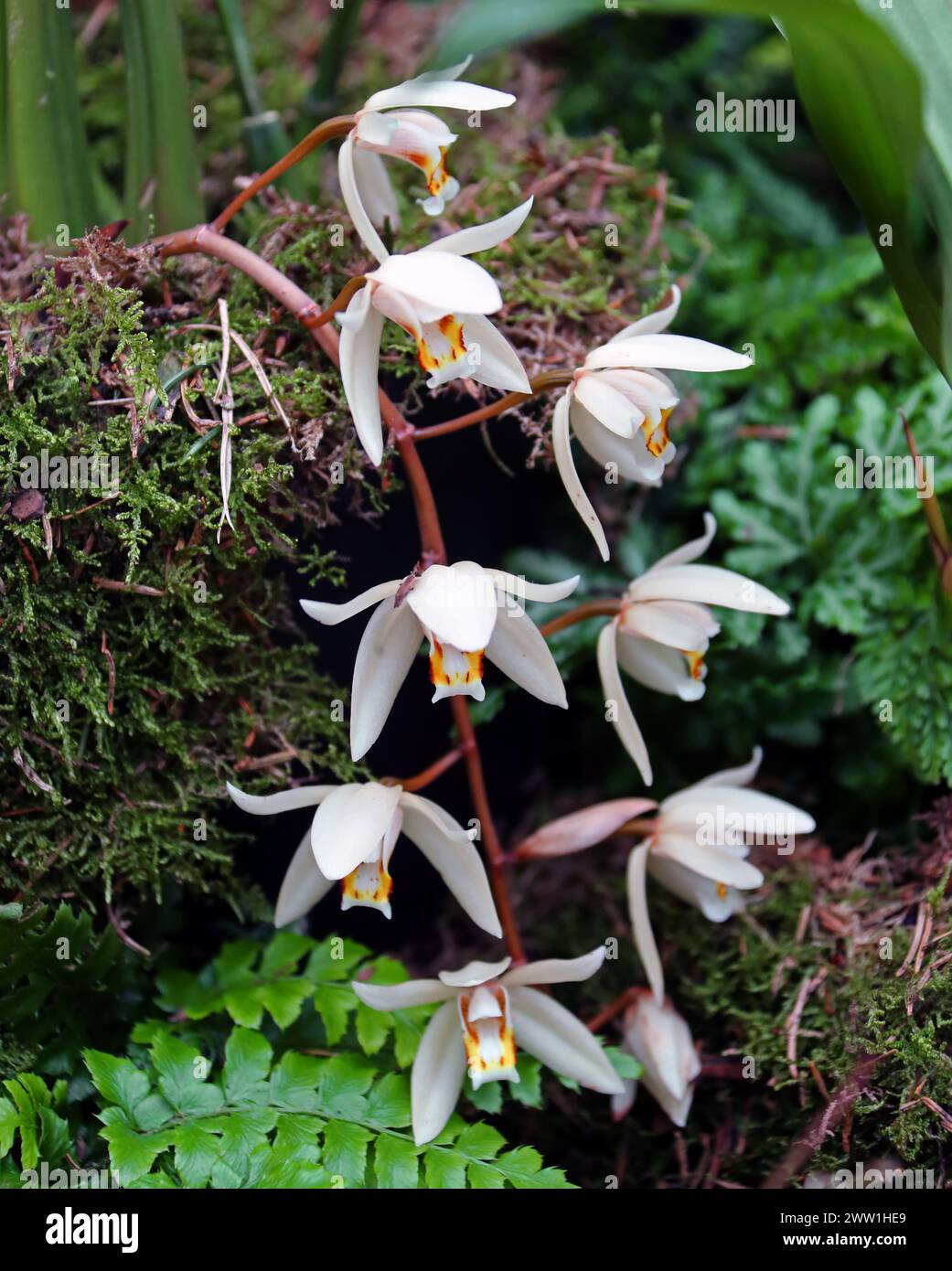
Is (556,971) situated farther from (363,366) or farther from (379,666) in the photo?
(363,366)

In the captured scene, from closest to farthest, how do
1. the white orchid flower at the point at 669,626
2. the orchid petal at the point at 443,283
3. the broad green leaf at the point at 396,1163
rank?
the orchid petal at the point at 443,283 → the broad green leaf at the point at 396,1163 → the white orchid flower at the point at 669,626

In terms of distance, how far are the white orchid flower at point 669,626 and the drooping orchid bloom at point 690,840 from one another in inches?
3.3

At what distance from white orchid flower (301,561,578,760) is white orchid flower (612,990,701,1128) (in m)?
0.42

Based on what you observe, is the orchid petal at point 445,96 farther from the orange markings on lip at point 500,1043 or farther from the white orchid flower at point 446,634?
the orange markings on lip at point 500,1043

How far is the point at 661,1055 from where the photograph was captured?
116 centimetres

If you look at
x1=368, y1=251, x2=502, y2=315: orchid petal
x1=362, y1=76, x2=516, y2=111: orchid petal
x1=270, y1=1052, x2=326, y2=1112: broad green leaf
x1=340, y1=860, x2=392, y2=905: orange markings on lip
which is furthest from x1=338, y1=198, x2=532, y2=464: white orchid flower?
x1=270, y1=1052, x2=326, y2=1112: broad green leaf

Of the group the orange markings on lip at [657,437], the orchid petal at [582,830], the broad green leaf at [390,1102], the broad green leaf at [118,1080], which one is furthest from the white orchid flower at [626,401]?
the broad green leaf at [118,1080]

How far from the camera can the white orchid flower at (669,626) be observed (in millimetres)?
1095

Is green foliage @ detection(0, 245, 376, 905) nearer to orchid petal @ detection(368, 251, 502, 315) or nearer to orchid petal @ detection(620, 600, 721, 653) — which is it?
orchid petal @ detection(368, 251, 502, 315)

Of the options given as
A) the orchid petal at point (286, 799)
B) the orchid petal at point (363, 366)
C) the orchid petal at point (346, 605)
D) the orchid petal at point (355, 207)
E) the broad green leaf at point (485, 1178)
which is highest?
the orchid petal at point (355, 207)

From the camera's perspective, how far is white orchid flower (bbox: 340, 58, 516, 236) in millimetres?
960

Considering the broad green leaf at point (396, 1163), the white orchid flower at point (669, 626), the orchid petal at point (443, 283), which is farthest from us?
the white orchid flower at point (669, 626)
